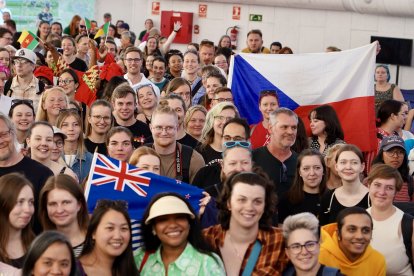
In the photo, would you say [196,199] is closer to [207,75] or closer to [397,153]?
[397,153]

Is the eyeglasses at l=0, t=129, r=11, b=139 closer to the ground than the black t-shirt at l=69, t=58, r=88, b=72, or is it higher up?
closer to the ground

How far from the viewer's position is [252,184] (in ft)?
25.5

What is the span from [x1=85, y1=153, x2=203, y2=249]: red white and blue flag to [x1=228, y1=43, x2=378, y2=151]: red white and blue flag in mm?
5637

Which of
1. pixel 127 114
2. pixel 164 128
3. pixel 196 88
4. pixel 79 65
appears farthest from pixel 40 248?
pixel 79 65

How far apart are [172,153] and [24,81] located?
492 centimetres

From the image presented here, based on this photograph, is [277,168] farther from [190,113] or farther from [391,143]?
[190,113]

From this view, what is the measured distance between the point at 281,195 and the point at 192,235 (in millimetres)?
2565

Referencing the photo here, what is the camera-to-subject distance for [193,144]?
11.6 metres

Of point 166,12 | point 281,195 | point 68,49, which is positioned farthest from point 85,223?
point 166,12

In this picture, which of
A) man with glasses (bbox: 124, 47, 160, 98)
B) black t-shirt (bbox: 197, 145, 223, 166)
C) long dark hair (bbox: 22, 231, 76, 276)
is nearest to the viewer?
long dark hair (bbox: 22, 231, 76, 276)

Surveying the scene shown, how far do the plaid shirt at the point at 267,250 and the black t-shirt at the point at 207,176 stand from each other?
1701 mm

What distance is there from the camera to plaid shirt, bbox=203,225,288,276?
770 cm

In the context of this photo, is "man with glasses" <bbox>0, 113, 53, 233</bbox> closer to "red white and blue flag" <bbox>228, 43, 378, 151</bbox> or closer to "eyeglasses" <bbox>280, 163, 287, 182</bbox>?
Answer: "eyeglasses" <bbox>280, 163, 287, 182</bbox>

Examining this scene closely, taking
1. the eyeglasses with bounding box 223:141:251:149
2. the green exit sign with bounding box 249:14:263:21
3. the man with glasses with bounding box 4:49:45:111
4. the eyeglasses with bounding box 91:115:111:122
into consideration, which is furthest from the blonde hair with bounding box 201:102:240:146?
the green exit sign with bounding box 249:14:263:21
